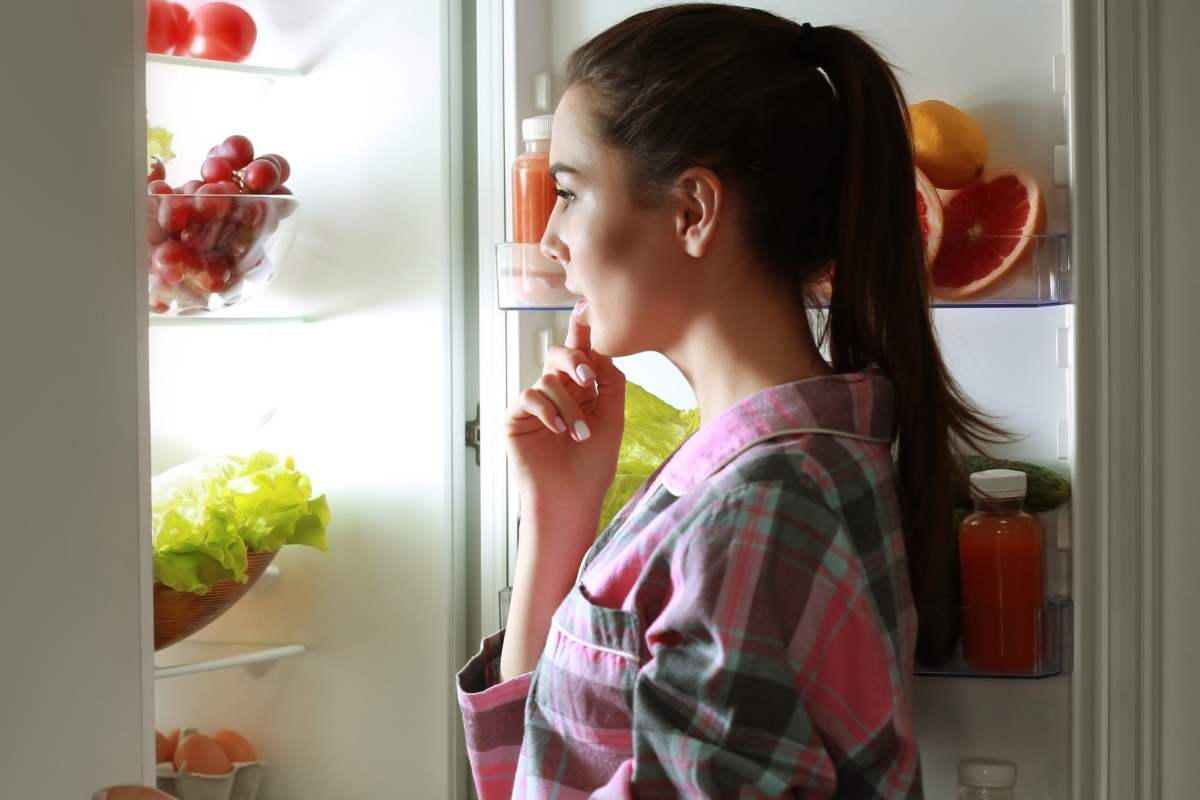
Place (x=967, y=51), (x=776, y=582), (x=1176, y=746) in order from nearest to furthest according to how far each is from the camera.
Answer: (x=776, y=582)
(x=1176, y=746)
(x=967, y=51)

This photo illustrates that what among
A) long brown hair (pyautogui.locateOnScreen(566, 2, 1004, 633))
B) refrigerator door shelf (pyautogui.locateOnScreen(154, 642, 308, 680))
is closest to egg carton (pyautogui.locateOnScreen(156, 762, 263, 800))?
refrigerator door shelf (pyautogui.locateOnScreen(154, 642, 308, 680))

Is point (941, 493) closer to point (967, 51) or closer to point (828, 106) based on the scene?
point (828, 106)

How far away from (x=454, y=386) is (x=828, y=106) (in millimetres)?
795

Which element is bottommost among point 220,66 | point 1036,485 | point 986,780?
point 986,780

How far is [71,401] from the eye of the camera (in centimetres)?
106

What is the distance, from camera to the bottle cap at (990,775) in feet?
3.73

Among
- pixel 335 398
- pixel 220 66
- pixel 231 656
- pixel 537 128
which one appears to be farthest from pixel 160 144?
pixel 231 656

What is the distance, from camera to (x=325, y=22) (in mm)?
1611

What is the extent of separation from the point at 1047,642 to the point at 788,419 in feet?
1.48

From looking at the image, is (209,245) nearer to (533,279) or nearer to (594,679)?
(533,279)

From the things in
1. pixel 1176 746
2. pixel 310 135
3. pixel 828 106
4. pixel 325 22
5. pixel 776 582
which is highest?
pixel 325 22

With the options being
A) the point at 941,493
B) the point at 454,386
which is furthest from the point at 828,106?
the point at 454,386

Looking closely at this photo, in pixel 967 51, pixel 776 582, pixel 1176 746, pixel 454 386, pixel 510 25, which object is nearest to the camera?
pixel 776 582

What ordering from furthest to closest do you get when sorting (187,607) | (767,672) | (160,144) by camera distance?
(160,144) < (187,607) < (767,672)
